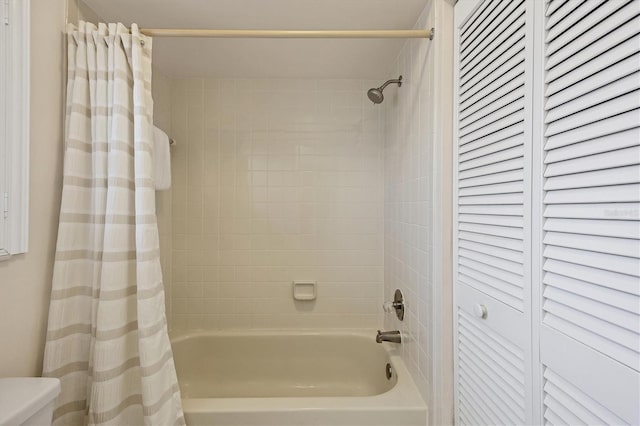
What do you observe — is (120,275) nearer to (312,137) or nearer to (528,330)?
(528,330)

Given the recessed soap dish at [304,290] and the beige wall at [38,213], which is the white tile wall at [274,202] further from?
the beige wall at [38,213]

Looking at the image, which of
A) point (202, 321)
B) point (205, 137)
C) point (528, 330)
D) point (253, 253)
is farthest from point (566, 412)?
point (205, 137)

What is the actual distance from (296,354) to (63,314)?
4.79ft

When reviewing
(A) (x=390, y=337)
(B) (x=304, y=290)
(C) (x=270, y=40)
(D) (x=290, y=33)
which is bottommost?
(A) (x=390, y=337)

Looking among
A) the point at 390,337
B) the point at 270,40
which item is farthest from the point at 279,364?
the point at 270,40

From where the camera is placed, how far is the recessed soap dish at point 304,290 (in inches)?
95.0

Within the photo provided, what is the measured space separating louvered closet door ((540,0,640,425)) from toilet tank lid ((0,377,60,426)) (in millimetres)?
1255

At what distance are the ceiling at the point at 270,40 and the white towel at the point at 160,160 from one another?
505 mm

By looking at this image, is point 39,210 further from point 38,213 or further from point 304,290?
point 304,290

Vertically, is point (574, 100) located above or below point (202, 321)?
above

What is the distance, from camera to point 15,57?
3.61ft

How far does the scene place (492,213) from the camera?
108 centimetres

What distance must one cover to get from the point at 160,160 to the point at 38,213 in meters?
0.67

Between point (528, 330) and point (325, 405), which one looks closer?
point (528, 330)
